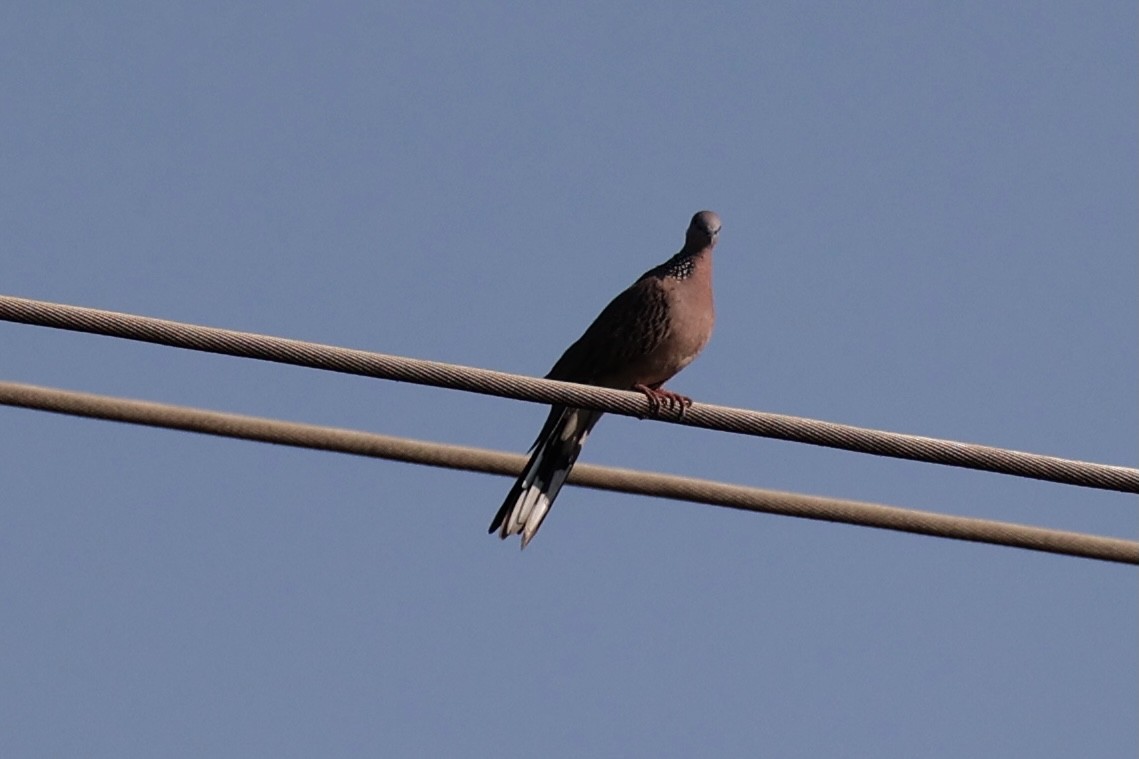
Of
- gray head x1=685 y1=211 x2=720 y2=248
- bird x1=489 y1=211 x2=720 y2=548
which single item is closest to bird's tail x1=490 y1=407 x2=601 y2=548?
bird x1=489 y1=211 x2=720 y2=548

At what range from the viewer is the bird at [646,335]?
23.5 ft

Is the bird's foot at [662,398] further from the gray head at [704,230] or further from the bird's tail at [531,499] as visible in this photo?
the gray head at [704,230]

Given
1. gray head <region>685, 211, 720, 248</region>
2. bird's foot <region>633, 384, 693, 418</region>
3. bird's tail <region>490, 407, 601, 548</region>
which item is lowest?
bird's tail <region>490, 407, 601, 548</region>

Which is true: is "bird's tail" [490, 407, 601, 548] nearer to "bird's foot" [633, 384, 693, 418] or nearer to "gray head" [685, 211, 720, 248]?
"bird's foot" [633, 384, 693, 418]

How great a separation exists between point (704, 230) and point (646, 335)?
1.93ft

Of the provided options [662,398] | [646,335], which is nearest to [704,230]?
[646,335]

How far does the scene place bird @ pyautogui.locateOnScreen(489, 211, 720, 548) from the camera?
7.17 m

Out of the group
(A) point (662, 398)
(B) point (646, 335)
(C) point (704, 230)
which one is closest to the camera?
(A) point (662, 398)

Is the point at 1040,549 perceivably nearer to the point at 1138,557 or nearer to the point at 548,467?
the point at 1138,557

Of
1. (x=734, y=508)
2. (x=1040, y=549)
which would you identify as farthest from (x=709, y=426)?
(x=1040, y=549)

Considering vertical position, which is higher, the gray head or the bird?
the gray head

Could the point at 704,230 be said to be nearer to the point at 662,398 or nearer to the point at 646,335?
the point at 646,335

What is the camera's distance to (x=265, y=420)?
546 centimetres

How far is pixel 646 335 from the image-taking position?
24.2ft
